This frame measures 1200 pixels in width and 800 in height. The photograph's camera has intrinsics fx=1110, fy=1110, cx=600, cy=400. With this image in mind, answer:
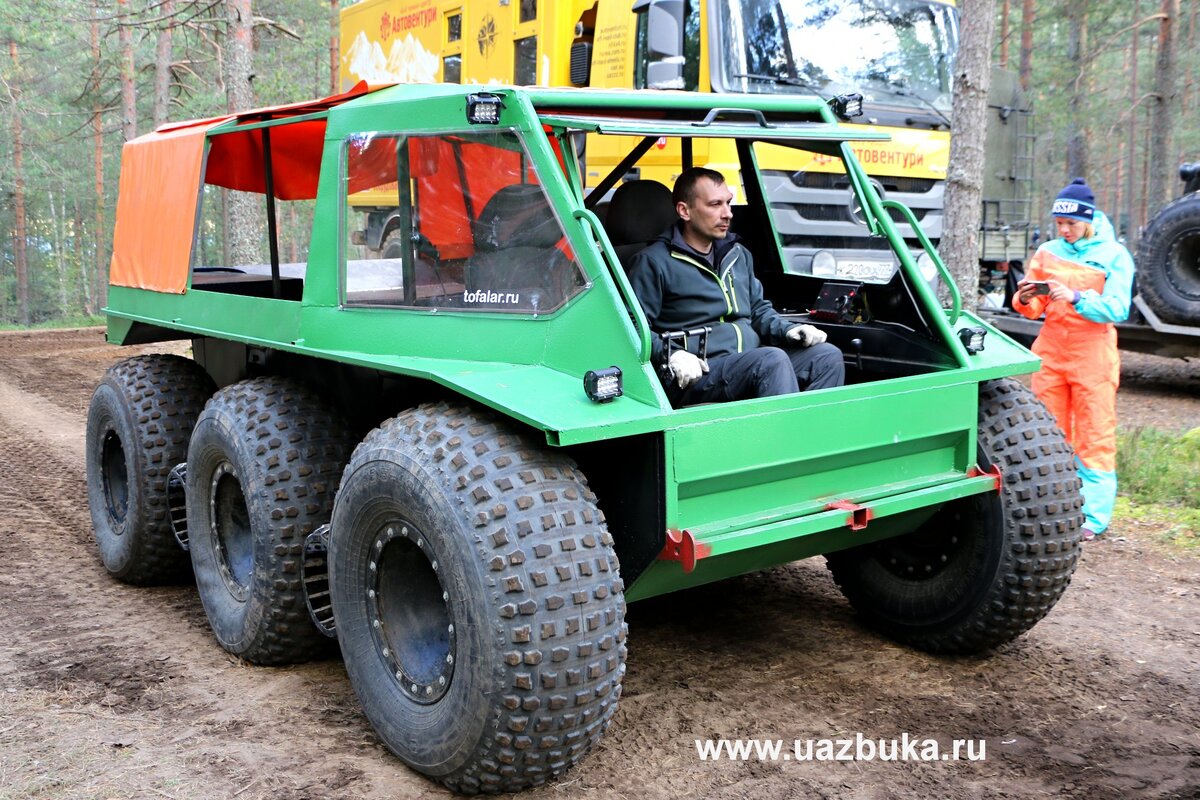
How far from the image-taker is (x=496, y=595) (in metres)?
3.08

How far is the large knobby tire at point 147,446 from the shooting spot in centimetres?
538

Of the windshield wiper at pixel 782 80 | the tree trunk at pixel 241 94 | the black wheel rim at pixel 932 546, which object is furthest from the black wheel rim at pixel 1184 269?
the tree trunk at pixel 241 94

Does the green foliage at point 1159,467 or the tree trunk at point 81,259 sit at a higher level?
the tree trunk at point 81,259

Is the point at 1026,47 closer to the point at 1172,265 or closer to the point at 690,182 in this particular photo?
the point at 1172,265

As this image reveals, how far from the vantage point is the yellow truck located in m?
7.68

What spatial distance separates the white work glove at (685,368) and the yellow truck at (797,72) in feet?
8.55

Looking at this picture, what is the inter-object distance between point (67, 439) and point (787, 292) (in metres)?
6.95

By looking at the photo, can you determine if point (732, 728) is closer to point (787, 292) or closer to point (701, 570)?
point (701, 570)

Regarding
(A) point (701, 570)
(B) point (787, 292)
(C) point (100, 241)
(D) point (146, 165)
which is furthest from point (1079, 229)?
(C) point (100, 241)

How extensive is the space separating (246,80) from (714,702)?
12005 mm

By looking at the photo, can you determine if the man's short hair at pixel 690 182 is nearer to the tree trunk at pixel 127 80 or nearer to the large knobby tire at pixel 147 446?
the large knobby tire at pixel 147 446

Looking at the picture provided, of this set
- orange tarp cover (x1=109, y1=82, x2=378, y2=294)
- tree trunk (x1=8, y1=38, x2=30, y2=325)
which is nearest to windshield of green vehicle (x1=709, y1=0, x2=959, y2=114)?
orange tarp cover (x1=109, y1=82, x2=378, y2=294)

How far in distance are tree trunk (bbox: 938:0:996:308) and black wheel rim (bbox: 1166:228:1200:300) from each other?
10.5ft

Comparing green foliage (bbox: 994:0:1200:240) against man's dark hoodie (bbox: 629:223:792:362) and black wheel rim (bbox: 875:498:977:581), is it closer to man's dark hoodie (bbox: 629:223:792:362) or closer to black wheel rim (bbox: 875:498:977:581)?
black wheel rim (bbox: 875:498:977:581)
